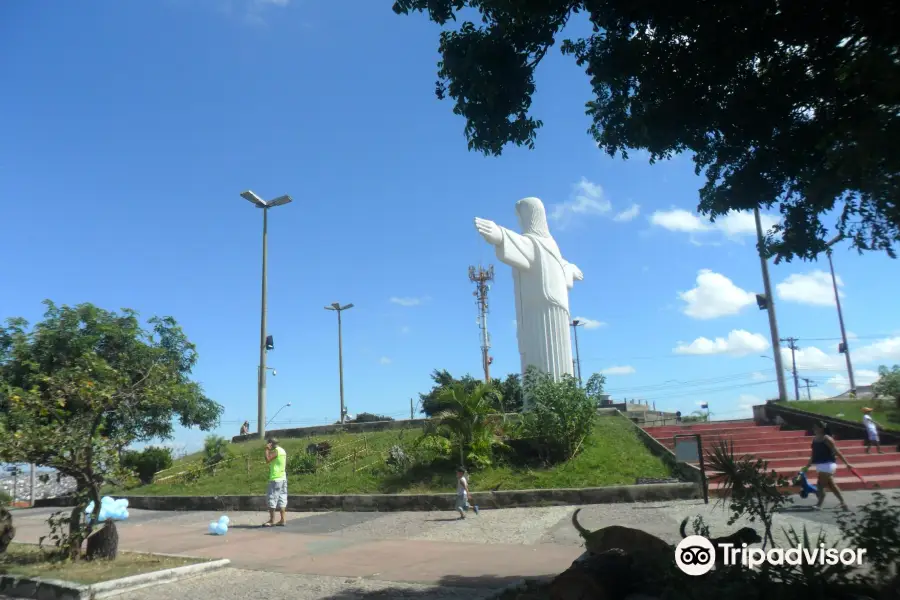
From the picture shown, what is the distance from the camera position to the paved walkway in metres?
6.62

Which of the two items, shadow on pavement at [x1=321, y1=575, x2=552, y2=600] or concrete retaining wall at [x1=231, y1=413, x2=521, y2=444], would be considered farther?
concrete retaining wall at [x1=231, y1=413, x2=521, y2=444]

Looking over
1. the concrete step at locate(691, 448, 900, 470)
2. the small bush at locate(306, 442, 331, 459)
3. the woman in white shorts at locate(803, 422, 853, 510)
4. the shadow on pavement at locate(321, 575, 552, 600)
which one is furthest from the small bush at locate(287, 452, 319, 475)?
the woman in white shorts at locate(803, 422, 853, 510)

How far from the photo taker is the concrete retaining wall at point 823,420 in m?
14.7

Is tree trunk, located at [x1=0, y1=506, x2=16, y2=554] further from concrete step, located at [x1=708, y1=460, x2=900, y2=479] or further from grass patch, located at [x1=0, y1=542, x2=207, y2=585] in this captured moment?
concrete step, located at [x1=708, y1=460, x2=900, y2=479]

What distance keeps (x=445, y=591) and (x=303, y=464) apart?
37.2ft

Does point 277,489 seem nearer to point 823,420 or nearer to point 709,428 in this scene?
point 709,428

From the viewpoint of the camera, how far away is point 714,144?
6.09 metres

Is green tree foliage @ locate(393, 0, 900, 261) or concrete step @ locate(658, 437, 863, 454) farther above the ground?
green tree foliage @ locate(393, 0, 900, 261)

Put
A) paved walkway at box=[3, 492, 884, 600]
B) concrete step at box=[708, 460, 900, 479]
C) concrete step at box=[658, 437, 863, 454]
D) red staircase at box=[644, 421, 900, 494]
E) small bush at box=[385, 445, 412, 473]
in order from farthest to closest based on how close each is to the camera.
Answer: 1. small bush at box=[385, 445, 412, 473]
2. concrete step at box=[658, 437, 863, 454]
3. concrete step at box=[708, 460, 900, 479]
4. red staircase at box=[644, 421, 900, 494]
5. paved walkway at box=[3, 492, 884, 600]

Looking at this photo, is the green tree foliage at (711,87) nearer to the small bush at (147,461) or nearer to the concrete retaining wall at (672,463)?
the concrete retaining wall at (672,463)

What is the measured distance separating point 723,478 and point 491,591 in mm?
2386

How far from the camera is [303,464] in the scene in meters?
16.8

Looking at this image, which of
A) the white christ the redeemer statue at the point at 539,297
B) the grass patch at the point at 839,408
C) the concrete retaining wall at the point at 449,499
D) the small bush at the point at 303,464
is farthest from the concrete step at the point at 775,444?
the small bush at the point at 303,464

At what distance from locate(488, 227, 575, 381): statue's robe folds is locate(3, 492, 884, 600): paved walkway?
28.3 feet
